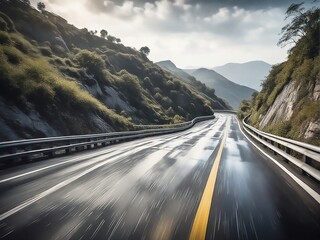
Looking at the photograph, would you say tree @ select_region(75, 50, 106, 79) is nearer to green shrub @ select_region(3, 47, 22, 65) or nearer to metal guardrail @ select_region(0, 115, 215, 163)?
green shrub @ select_region(3, 47, 22, 65)

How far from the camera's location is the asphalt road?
12.4ft

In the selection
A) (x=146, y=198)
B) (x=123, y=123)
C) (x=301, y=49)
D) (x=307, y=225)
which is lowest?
(x=123, y=123)

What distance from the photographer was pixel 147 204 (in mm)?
4867

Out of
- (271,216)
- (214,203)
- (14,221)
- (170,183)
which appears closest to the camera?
(14,221)

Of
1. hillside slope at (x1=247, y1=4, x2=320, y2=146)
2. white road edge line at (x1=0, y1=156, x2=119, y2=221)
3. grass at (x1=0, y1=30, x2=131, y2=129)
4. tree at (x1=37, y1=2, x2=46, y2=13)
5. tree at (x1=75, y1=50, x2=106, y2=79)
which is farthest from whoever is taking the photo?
tree at (x1=37, y1=2, x2=46, y2=13)

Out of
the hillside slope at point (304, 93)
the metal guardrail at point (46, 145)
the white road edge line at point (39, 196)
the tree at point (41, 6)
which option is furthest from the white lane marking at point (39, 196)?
A: the tree at point (41, 6)

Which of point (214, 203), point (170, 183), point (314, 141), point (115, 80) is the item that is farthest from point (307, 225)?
point (115, 80)

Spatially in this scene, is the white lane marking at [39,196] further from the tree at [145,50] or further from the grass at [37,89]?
the tree at [145,50]

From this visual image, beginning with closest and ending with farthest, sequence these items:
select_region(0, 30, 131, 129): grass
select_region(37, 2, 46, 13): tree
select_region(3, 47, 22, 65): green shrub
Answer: select_region(0, 30, 131, 129): grass
select_region(3, 47, 22, 65): green shrub
select_region(37, 2, 46, 13): tree

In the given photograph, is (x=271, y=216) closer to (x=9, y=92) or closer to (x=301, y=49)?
(x=9, y=92)

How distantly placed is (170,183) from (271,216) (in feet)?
8.27

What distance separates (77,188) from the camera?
5.86 meters

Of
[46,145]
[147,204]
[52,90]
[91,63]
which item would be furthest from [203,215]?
[91,63]

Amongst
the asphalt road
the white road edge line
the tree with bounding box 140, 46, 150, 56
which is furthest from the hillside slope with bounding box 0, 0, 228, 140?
the tree with bounding box 140, 46, 150, 56
